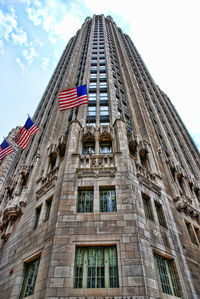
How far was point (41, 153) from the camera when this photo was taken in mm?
23516

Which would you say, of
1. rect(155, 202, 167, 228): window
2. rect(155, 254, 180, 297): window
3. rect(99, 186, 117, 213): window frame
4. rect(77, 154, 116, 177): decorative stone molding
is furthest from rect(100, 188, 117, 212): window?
rect(155, 202, 167, 228): window

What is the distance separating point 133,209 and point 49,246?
5.23 meters

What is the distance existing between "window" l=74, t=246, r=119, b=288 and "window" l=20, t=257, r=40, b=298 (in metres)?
2.70

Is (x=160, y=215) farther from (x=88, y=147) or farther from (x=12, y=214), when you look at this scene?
(x=12, y=214)

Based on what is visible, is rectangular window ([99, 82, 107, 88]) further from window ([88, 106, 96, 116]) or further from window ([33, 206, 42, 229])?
window ([33, 206, 42, 229])

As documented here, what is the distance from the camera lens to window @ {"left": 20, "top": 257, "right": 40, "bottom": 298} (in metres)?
11.4

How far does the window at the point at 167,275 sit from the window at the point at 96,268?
9.02 feet

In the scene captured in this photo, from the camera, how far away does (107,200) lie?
13.8 m

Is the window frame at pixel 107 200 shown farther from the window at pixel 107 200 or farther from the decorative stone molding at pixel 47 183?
the decorative stone molding at pixel 47 183

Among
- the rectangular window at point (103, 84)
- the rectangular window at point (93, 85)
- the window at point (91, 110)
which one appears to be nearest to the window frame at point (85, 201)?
the window at point (91, 110)

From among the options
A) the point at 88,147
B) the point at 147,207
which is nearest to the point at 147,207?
the point at 147,207

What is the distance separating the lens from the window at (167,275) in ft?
37.2

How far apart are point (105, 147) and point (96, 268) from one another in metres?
10.3

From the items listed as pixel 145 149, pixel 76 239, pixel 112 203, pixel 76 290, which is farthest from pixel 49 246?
pixel 145 149
